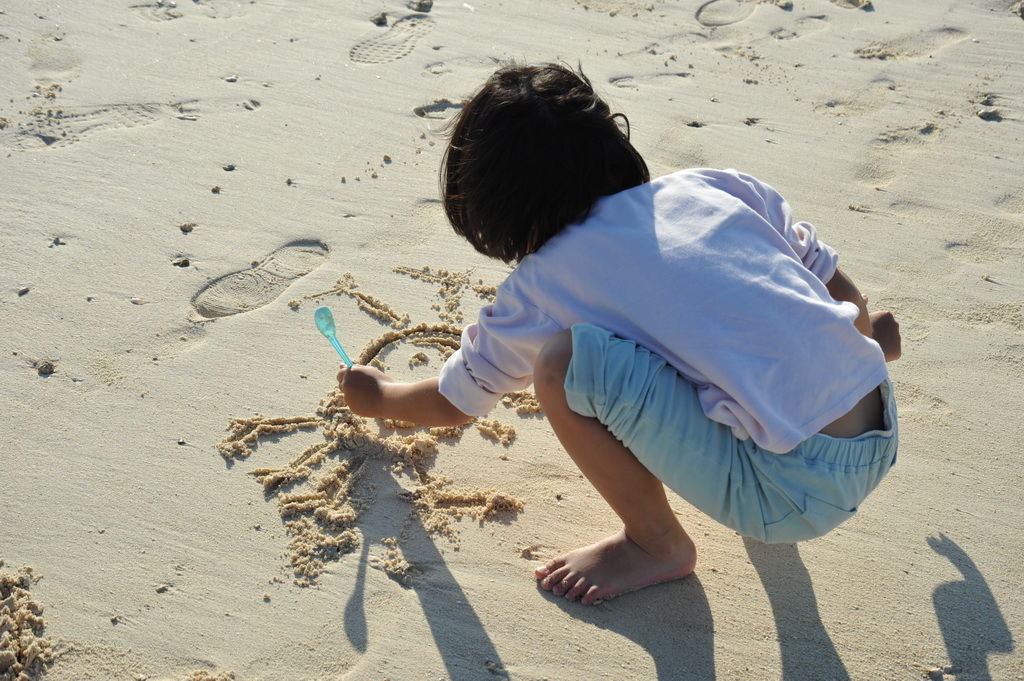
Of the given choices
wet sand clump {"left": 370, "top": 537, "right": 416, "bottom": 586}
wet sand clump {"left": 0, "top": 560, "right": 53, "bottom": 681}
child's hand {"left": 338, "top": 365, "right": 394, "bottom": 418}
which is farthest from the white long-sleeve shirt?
wet sand clump {"left": 0, "top": 560, "right": 53, "bottom": 681}

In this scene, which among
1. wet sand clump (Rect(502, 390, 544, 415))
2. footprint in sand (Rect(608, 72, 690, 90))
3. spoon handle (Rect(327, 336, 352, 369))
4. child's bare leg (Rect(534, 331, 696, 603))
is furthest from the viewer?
footprint in sand (Rect(608, 72, 690, 90))

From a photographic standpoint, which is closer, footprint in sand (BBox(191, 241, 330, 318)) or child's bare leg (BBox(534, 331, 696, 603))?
child's bare leg (BBox(534, 331, 696, 603))

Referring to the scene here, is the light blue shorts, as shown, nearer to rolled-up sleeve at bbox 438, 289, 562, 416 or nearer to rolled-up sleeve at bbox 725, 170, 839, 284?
rolled-up sleeve at bbox 438, 289, 562, 416

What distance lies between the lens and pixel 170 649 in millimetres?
1324

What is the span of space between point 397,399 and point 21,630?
1.98ft

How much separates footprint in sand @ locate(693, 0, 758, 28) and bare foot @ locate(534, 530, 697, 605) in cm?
219

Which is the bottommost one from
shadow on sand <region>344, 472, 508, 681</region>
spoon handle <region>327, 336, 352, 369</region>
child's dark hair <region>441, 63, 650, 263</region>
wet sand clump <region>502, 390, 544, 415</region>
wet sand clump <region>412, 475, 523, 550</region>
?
shadow on sand <region>344, 472, 508, 681</region>

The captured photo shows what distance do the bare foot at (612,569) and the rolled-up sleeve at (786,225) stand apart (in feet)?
1.50

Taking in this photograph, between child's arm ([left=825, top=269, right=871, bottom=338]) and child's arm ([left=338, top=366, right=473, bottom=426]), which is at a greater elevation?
child's arm ([left=825, top=269, right=871, bottom=338])

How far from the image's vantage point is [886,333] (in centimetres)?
167

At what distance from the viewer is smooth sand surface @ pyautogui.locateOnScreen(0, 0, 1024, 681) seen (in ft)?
4.54

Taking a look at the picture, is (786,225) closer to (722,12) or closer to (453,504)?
(453,504)

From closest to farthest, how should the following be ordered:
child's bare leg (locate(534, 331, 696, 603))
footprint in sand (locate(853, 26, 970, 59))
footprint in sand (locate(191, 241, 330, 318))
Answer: child's bare leg (locate(534, 331, 696, 603)) → footprint in sand (locate(191, 241, 330, 318)) → footprint in sand (locate(853, 26, 970, 59))

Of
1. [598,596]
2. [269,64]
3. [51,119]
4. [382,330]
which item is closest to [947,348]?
[598,596]
